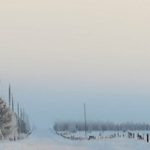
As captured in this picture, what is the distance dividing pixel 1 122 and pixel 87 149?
111ft

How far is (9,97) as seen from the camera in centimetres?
7225

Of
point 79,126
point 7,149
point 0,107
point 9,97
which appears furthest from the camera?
point 79,126

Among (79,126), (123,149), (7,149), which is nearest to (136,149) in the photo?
(123,149)

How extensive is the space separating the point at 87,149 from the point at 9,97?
1887 inches

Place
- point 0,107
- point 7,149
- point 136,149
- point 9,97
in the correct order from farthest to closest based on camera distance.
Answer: point 9,97, point 0,107, point 136,149, point 7,149

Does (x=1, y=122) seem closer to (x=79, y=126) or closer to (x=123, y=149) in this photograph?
(x=123, y=149)

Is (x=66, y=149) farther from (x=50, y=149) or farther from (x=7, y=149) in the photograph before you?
(x=7, y=149)

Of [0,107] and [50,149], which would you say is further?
[0,107]

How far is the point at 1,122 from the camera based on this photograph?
2279 inches

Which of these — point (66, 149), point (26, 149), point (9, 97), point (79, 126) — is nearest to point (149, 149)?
point (66, 149)

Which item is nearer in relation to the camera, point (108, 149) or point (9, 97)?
point (108, 149)

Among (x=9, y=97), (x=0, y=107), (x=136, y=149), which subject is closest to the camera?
(x=136, y=149)

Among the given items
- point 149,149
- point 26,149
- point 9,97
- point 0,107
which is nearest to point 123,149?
point 149,149

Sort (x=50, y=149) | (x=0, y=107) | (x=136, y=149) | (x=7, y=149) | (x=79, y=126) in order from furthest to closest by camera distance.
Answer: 1. (x=79, y=126)
2. (x=0, y=107)
3. (x=136, y=149)
4. (x=50, y=149)
5. (x=7, y=149)
